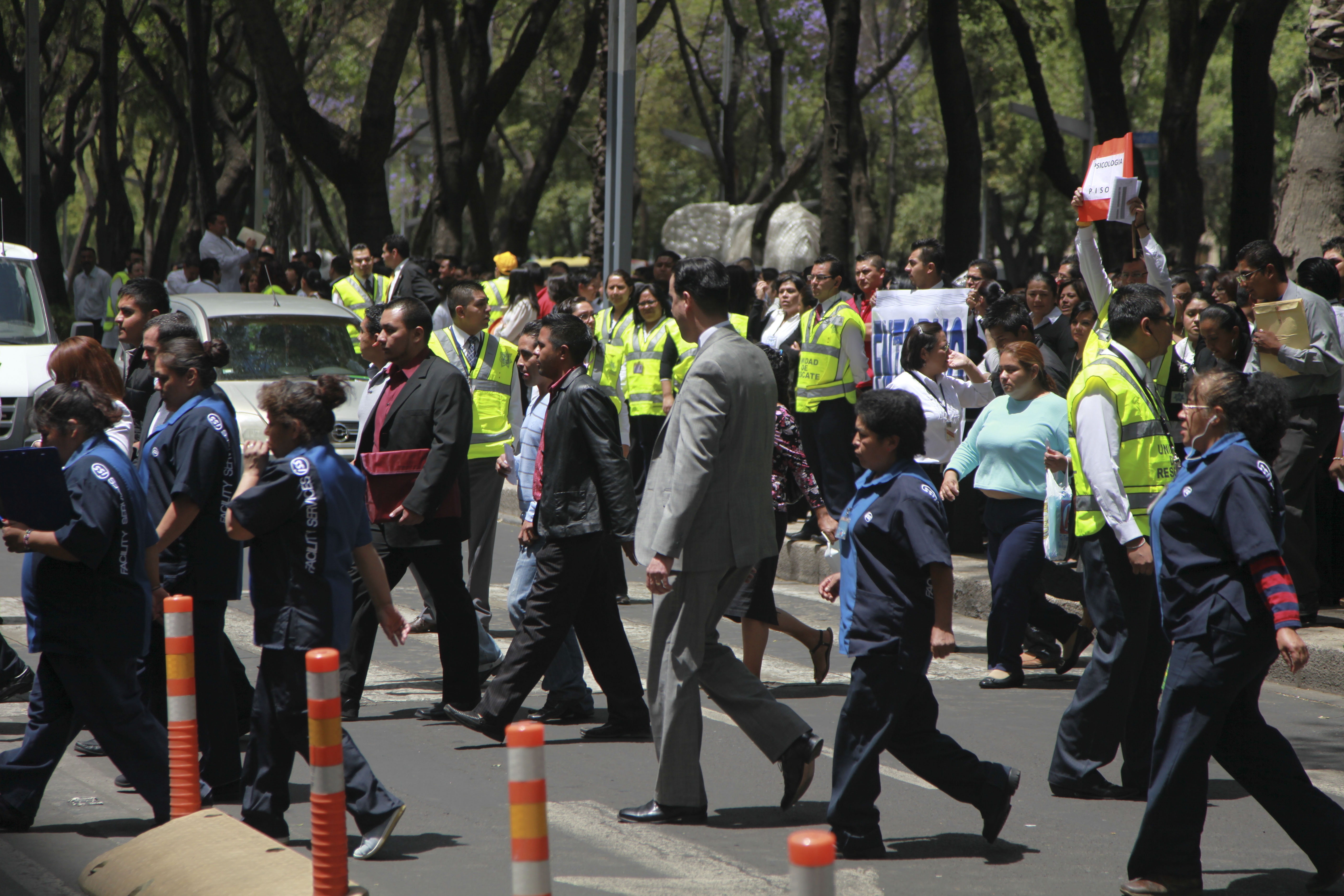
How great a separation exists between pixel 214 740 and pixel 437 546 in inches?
60.8

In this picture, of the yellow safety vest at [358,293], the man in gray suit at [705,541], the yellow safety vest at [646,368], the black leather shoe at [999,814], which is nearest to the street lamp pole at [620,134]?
the yellow safety vest at [358,293]

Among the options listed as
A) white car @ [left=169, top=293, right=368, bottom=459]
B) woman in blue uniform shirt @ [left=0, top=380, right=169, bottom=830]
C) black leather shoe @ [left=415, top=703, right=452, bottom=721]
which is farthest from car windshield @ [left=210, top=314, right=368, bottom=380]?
woman in blue uniform shirt @ [left=0, top=380, right=169, bottom=830]

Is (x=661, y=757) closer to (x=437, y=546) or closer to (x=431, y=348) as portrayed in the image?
(x=437, y=546)

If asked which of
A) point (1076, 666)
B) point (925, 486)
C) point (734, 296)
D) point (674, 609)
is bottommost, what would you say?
point (1076, 666)

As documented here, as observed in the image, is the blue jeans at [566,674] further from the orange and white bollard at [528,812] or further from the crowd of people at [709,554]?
the orange and white bollard at [528,812]

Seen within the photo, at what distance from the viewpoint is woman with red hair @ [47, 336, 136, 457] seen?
243 inches

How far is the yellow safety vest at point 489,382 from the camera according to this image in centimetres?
875

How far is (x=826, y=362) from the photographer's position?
34.7ft

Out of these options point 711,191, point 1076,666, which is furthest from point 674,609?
point 711,191

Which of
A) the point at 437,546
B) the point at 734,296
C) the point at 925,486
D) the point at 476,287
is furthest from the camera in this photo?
the point at 476,287

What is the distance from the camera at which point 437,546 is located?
22.5 feet

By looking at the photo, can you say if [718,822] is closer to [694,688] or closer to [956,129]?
[694,688]

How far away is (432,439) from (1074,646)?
135 inches

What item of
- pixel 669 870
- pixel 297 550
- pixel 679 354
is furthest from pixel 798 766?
pixel 679 354
